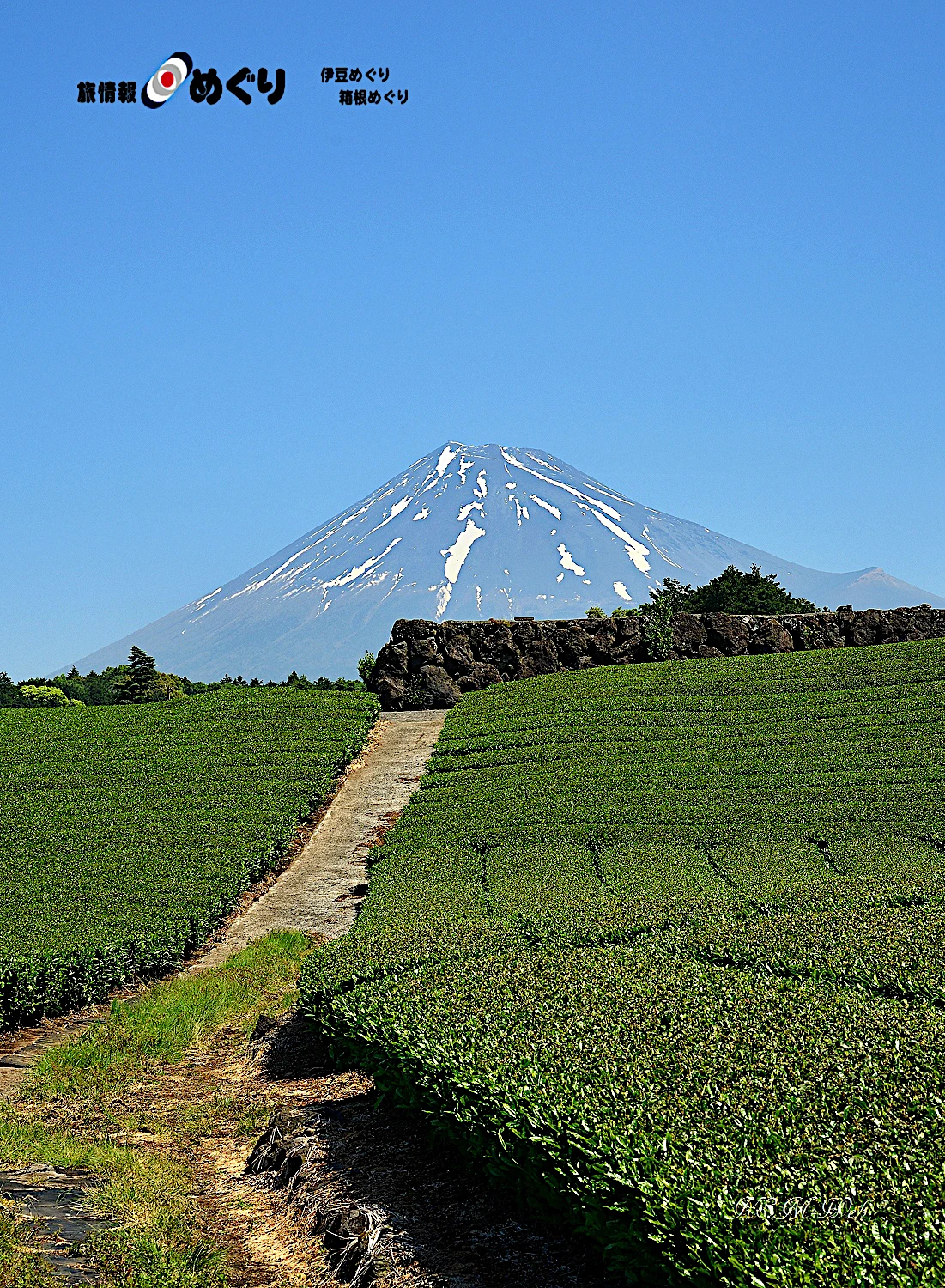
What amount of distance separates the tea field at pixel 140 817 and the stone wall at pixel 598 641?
241 centimetres

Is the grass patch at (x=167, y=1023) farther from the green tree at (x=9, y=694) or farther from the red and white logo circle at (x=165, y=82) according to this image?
the green tree at (x=9, y=694)

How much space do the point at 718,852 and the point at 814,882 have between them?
9.72ft

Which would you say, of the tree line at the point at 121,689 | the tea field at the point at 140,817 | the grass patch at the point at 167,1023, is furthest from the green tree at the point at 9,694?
the grass patch at the point at 167,1023

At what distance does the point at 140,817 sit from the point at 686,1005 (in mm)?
12534

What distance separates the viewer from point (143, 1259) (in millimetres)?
4457

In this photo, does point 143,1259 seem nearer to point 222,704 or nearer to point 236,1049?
point 236,1049

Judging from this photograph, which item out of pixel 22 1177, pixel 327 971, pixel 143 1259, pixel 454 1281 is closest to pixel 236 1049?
pixel 327 971

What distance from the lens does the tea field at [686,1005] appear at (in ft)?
12.0

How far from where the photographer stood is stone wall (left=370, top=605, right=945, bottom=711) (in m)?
27.4

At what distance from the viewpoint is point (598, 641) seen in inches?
1102

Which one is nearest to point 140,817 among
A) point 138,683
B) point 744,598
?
point 138,683

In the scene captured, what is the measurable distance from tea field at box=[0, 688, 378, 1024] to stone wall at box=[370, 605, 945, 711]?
7.91 ft

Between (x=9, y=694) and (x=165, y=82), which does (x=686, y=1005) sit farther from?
(x=9, y=694)

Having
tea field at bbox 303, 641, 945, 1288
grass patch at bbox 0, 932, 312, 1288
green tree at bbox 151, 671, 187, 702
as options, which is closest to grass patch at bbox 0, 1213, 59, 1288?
grass patch at bbox 0, 932, 312, 1288
